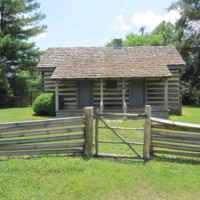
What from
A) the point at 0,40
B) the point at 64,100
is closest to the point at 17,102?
the point at 0,40

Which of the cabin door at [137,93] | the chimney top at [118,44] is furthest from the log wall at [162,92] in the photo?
the chimney top at [118,44]

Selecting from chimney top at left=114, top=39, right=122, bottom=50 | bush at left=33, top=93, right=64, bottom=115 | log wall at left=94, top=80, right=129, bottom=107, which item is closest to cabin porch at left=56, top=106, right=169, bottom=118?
bush at left=33, top=93, right=64, bottom=115

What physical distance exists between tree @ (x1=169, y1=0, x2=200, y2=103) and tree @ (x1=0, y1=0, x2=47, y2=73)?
18.5 metres

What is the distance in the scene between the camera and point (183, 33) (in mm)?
27500

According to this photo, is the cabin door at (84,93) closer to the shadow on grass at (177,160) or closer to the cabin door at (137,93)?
the cabin door at (137,93)

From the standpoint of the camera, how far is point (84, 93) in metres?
14.8

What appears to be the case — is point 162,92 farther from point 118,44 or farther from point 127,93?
point 118,44

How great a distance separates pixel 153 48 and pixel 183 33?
46.7 feet

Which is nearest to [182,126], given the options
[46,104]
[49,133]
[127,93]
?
[49,133]

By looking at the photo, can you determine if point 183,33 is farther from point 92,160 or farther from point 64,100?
point 92,160

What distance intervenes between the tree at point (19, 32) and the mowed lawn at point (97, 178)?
20984mm

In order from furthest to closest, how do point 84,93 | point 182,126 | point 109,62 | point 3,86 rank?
point 3,86, point 84,93, point 109,62, point 182,126

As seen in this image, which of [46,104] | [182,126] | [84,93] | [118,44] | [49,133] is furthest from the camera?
[118,44]

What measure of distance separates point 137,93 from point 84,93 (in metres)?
4.06
